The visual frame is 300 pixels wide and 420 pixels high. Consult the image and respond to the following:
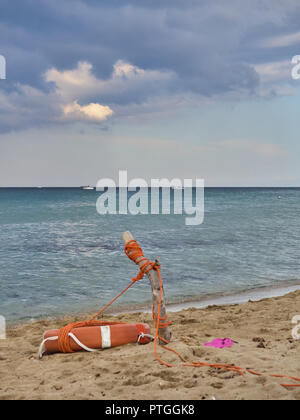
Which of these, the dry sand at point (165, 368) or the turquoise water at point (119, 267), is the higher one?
the dry sand at point (165, 368)

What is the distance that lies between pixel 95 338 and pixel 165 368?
4.91 ft

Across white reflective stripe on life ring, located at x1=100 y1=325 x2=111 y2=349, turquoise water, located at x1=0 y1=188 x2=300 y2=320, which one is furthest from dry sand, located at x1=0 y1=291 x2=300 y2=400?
turquoise water, located at x1=0 y1=188 x2=300 y2=320

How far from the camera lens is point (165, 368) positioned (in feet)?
15.3

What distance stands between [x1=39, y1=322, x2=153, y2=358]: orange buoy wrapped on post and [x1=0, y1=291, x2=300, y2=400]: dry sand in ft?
0.42

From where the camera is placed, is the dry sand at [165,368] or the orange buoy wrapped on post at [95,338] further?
the orange buoy wrapped on post at [95,338]

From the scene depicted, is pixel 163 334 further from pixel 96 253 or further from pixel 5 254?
pixel 5 254

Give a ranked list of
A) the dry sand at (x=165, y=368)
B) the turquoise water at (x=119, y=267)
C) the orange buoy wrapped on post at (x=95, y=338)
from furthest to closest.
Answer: the turquoise water at (x=119, y=267) < the orange buoy wrapped on post at (x=95, y=338) < the dry sand at (x=165, y=368)

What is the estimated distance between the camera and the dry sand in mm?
4027

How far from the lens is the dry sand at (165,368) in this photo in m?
4.03

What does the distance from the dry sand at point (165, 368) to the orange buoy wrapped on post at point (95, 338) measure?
0.13m

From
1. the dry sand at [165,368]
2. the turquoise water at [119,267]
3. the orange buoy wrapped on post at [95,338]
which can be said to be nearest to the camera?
the dry sand at [165,368]

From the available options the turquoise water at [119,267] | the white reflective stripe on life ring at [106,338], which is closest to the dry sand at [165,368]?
the white reflective stripe on life ring at [106,338]

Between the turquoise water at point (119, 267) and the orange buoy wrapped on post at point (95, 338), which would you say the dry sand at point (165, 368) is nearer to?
the orange buoy wrapped on post at point (95, 338)

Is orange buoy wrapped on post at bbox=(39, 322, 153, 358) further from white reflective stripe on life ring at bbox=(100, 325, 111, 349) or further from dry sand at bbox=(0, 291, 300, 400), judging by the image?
dry sand at bbox=(0, 291, 300, 400)
